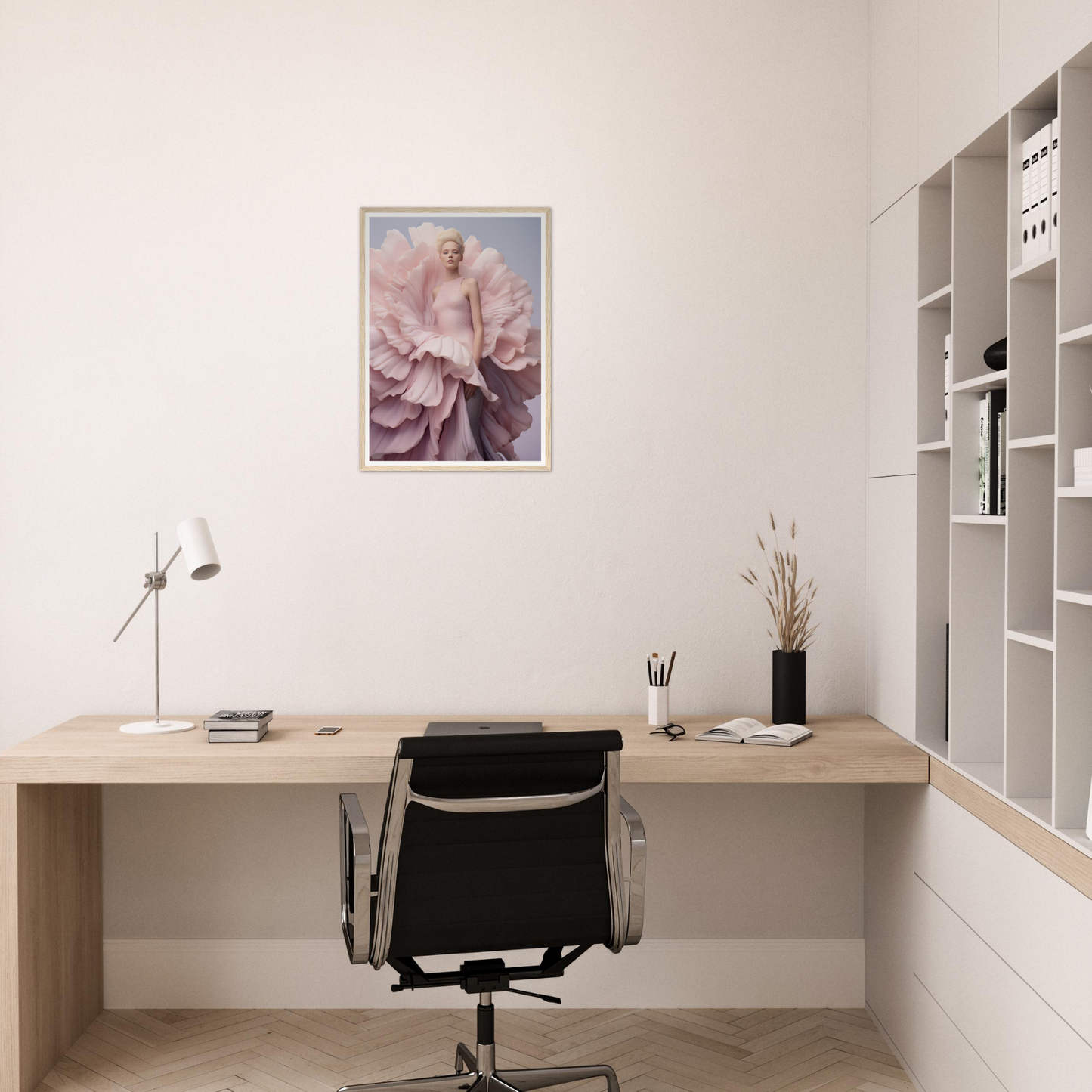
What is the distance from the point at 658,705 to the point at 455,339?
3.95ft

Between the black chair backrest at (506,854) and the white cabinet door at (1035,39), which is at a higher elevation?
the white cabinet door at (1035,39)

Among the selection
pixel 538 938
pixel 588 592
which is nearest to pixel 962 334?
pixel 588 592

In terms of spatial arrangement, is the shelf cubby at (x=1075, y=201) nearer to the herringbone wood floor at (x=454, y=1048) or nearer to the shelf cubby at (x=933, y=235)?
the shelf cubby at (x=933, y=235)

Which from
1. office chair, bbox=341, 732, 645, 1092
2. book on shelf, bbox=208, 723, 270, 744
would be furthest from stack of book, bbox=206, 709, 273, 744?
office chair, bbox=341, 732, 645, 1092

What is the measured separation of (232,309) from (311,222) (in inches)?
13.5

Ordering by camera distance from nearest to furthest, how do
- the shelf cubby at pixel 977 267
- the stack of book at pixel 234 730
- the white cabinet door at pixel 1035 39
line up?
the white cabinet door at pixel 1035 39 < the shelf cubby at pixel 977 267 < the stack of book at pixel 234 730

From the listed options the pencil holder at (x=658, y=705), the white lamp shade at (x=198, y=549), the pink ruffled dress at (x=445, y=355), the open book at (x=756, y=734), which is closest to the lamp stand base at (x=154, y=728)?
the white lamp shade at (x=198, y=549)

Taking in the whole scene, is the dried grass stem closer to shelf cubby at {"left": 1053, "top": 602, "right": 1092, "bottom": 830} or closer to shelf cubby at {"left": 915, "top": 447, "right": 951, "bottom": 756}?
shelf cubby at {"left": 915, "top": 447, "right": 951, "bottom": 756}

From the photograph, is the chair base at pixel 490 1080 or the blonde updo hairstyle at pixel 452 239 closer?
the chair base at pixel 490 1080

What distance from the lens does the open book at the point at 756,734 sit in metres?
2.56

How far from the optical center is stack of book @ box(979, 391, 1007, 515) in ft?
7.14

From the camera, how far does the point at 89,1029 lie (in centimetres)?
281

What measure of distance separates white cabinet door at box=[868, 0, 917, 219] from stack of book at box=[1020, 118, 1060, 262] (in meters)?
0.59

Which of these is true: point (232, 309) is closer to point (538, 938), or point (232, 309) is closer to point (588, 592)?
point (588, 592)
